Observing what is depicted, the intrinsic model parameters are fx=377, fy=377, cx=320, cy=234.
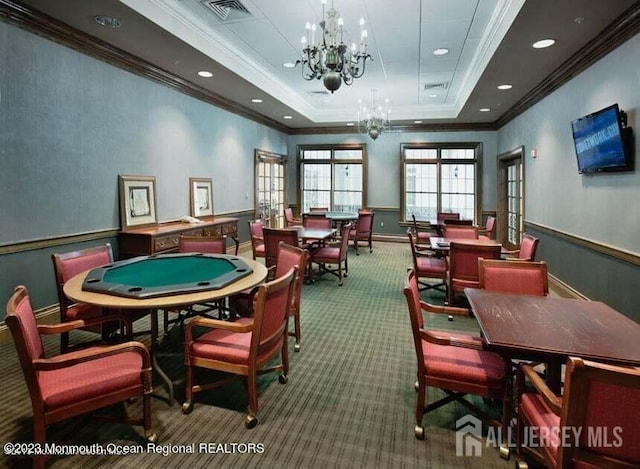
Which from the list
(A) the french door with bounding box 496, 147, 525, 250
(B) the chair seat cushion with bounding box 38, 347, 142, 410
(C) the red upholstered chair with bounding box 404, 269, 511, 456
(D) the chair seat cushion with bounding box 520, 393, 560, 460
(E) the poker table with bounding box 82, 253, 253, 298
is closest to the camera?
(D) the chair seat cushion with bounding box 520, 393, 560, 460

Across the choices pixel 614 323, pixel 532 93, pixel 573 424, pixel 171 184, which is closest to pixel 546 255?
pixel 532 93

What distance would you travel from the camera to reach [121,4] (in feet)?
11.3

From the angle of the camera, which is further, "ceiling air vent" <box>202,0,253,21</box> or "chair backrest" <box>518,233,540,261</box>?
"ceiling air vent" <box>202,0,253,21</box>

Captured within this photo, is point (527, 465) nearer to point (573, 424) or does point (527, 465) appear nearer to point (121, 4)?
point (573, 424)

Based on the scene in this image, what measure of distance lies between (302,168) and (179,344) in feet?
26.9

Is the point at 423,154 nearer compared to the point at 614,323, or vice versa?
the point at 614,323

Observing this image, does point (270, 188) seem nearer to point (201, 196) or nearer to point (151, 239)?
point (201, 196)

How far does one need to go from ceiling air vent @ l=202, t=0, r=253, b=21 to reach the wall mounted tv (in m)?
3.94

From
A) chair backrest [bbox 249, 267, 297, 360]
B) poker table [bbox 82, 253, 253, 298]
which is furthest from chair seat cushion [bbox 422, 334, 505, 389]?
poker table [bbox 82, 253, 253, 298]

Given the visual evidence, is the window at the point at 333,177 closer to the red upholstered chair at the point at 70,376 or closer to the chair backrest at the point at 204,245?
the chair backrest at the point at 204,245

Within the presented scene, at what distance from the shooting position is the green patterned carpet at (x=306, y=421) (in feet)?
6.68

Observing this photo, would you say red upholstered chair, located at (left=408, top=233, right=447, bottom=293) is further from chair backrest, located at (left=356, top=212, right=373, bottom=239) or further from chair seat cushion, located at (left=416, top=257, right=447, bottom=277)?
chair backrest, located at (left=356, top=212, right=373, bottom=239)

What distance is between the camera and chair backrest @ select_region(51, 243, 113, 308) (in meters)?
2.91

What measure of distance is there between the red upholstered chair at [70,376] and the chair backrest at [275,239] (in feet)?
9.40
